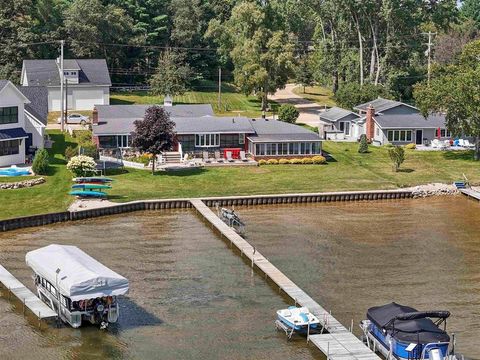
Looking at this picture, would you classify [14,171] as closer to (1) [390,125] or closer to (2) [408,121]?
(1) [390,125]

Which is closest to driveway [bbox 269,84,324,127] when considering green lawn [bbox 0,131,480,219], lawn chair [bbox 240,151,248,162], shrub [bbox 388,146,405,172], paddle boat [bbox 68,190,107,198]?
lawn chair [bbox 240,151,248,162]

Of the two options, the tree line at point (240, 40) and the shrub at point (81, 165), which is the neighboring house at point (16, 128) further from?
the tree line at point (240, 40)

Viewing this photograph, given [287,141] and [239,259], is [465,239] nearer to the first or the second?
[239,259]

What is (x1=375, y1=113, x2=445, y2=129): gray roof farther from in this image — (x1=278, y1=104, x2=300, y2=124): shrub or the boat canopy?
the boat canopy

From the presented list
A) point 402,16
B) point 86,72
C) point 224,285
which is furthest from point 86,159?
point 402,16

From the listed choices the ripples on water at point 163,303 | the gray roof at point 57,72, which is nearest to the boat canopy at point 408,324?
the ripples on water at point 163,303
